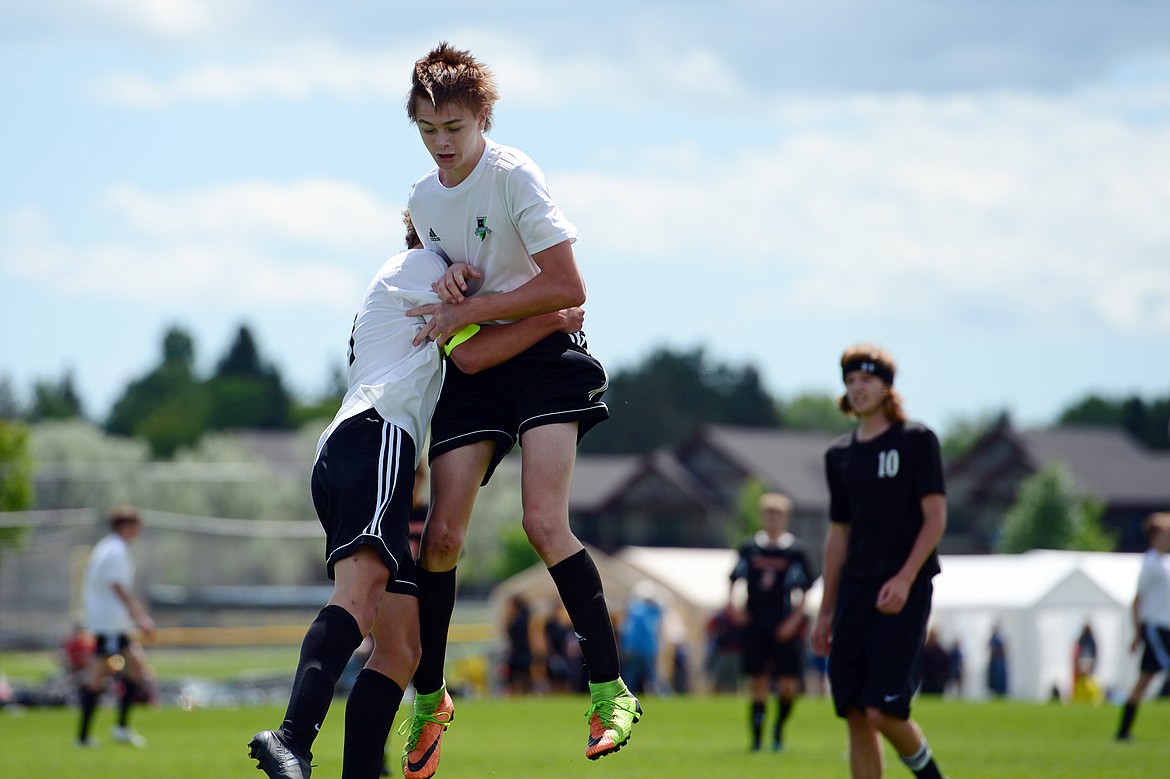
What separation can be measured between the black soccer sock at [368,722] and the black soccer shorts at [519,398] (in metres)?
0.95

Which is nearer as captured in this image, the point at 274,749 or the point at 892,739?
the point at 274,749

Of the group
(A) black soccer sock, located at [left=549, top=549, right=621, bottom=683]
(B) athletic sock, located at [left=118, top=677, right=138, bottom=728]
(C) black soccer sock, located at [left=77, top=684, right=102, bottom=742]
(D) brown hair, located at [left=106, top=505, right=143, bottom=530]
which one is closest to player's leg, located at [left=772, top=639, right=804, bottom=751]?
(B) athletic sock, located at [left=118, top=677, right=138, bottom=728]

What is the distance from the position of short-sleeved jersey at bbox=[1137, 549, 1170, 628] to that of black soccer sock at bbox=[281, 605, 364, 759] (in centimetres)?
1174

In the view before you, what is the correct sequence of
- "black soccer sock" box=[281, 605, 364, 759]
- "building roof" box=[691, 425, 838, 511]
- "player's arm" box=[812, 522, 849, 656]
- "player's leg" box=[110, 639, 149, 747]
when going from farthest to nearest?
"building roof" box=[691, 425, 838, 511] → "player's leg" box=[110, 639, 149, 747] → "player's arm" box=[812, 522, 849, 656] → "black soccer sock" box=[281, 605, 364, 759]

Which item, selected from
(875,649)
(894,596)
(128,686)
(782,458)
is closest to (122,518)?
(128,686)

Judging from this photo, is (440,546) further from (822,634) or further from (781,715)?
(781,715)

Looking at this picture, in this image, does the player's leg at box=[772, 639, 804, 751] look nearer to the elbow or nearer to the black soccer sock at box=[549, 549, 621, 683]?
the black soccer sock at box=[549, 549, 621, 683]

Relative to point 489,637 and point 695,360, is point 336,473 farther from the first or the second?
point 695,360

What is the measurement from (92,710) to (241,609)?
37.7 metres

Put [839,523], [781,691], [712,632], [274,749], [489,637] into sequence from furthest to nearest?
[489,637] < [712,632] < [781,691] < [839,523] < [274,749]

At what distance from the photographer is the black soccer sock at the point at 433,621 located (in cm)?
644

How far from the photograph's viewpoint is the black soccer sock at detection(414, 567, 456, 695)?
21.1ft

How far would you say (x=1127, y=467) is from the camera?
3282 inches

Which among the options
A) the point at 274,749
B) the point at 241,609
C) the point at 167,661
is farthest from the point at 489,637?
the point at 274,749
